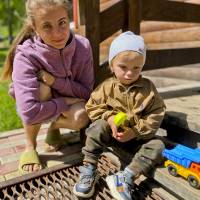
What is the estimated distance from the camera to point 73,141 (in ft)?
10.8

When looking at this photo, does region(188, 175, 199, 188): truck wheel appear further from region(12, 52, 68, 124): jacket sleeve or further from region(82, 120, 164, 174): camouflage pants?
region(12, 52, 68, 124): jacket sleeve

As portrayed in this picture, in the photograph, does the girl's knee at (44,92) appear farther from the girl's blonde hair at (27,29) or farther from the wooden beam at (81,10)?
the wooden beam at (81,10)

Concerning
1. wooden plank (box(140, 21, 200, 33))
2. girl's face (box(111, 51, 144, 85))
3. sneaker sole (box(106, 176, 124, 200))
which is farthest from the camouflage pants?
wooden plank (box(140, 21, 200, 33))

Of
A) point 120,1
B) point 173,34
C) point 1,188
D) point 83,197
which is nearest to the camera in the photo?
point 83,197

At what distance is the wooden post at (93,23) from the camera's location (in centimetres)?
287

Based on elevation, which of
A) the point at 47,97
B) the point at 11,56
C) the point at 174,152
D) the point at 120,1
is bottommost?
the point at 174,152

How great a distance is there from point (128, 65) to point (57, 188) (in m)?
1.02

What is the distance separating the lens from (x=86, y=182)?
2.29 m

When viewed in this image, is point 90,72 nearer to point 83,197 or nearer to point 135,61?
point 135,61

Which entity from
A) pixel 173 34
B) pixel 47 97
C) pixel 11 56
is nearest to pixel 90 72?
pixel 47 97

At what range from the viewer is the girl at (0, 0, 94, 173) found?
2539 mm

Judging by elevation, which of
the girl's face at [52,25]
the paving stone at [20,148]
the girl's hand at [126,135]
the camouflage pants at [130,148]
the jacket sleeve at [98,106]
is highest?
the girl's face at [52,25]

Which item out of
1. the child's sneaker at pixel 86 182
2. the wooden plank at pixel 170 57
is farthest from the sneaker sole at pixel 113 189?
the wooden plank at pixel 170 57

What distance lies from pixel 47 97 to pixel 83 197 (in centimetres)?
91
